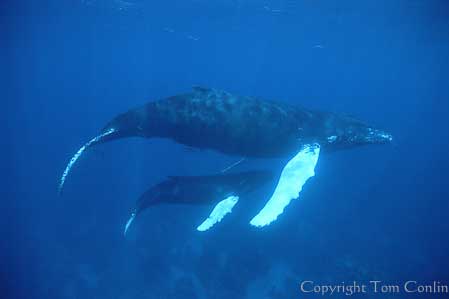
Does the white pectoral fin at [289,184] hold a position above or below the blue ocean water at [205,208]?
above

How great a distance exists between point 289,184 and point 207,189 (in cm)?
246


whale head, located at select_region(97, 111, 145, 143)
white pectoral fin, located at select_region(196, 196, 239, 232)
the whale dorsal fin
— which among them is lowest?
white pectoral fin, located at select_region(196, 196, 239, 232)

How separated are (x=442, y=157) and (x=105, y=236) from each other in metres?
38.5

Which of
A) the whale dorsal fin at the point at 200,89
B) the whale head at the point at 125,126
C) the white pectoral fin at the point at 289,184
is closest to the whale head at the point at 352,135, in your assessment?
the white pectoral fin at the point at 289,184

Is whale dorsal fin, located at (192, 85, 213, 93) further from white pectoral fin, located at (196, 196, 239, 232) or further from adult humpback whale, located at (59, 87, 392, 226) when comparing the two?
white pectoral fin, located at (196, 196, 239, 232)

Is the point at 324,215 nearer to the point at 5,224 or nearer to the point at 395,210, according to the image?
the point at 395,210

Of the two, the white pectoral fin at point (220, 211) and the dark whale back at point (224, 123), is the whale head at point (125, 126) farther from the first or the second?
A: the white pectoral fin at point (220, 211)

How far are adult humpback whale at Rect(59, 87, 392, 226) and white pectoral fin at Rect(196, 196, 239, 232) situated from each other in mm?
1219

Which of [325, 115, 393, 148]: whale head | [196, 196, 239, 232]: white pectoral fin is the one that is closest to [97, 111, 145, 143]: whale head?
[196, 196, 239, 232]: white pectoral fin

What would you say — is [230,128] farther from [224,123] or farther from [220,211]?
[220,211]

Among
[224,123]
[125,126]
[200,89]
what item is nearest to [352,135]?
[224,123]

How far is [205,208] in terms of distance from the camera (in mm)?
19734

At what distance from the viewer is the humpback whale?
9.86m

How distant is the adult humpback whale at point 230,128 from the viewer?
30.2ft
